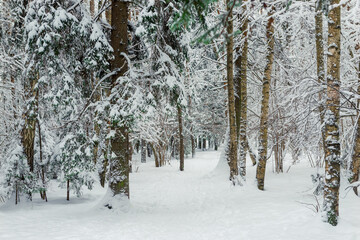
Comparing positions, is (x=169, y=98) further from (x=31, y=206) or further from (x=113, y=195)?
(x=31, y=206)

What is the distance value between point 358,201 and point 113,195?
21.6ft

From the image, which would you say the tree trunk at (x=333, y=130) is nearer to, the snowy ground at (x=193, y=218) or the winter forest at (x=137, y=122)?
the winter forest at (x=137, y=122)

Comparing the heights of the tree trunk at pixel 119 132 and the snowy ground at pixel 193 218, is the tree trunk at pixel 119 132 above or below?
above

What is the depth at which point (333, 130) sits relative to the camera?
5160 millimetres

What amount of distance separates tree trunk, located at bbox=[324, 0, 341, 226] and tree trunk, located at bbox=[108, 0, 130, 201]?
510cm

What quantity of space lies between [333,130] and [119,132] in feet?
17.7

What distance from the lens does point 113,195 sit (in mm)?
7773

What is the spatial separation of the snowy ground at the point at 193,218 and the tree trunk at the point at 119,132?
0.80m

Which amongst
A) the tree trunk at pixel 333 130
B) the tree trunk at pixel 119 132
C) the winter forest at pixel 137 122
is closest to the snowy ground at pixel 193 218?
the winter forest at pixel 137 122

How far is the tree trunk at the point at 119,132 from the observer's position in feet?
25.5

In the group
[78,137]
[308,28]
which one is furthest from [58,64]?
[308,28]

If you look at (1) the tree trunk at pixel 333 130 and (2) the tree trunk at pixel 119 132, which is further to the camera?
(2) the tree trunk at pixel 119 132

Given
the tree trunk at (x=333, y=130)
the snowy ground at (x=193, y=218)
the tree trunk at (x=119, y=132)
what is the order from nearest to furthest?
the tree trunk at (x=333, y=130) < the snowy ground at (x=193, y=218) < the tree trunk at (x=119, y=132)

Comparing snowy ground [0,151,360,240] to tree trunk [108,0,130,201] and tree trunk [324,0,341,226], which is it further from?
tree trunk [108,0,130,201]
